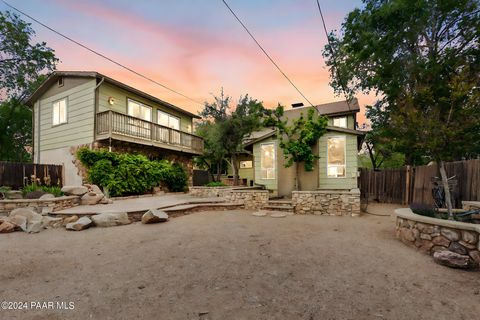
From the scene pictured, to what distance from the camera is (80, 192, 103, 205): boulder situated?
323 inches

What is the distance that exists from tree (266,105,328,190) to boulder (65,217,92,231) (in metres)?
7.61

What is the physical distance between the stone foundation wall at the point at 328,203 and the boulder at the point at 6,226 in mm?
8514

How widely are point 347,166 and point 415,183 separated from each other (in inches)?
115

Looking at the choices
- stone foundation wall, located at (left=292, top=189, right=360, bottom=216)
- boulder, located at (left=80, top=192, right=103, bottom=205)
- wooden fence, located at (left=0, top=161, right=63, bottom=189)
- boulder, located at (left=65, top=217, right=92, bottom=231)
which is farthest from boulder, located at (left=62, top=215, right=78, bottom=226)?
stone foundation wall, located at (left=292, top=189, right=360, bottom=216)

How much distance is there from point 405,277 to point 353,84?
15006 millimetres

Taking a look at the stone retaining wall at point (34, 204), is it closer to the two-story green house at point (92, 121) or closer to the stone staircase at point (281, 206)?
the two-story green house at point (92, 121)

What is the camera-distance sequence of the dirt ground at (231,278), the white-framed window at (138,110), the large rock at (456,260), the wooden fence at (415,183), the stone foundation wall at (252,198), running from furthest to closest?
1. the white-framed window at (138,110)
2. the stone foundation wall at (252,198)
3. the wooden fence at (415,183)
4. the large rock at (456,260)
5. the dirt ground at (231,278)

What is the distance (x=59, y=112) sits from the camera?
12.4 m

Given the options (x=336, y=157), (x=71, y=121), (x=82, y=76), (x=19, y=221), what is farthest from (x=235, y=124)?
(x=19, y=221)

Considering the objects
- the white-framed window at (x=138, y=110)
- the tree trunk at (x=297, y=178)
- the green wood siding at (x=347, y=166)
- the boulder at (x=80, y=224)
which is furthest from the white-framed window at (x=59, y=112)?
the green wood siding at (x=347, y=166)

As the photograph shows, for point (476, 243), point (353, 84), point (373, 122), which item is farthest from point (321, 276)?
point (373, 122)

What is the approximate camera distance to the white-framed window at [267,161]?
11438 millimetres

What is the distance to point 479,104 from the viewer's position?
4.45 m

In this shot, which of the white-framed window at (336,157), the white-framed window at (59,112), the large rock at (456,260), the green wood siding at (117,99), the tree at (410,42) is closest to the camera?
the large rock at (456,260)
